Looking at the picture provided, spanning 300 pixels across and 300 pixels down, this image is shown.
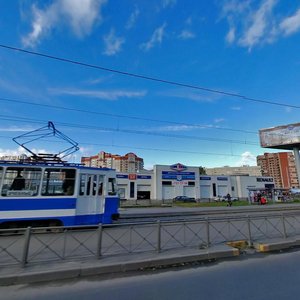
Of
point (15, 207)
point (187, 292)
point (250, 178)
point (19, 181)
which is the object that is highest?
point (250, 178)

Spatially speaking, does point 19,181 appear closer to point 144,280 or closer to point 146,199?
point 144,280

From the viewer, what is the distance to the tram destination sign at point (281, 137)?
114ft

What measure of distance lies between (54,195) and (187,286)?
284 inches

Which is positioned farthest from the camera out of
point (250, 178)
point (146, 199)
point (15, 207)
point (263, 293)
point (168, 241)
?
point (250, 178)

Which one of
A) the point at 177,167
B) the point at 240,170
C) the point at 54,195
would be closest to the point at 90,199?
the point at 54,195

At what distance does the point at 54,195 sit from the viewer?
33.2 feet

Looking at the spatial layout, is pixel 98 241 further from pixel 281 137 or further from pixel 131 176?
pixel 131 176

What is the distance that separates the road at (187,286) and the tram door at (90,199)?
18.7 ft

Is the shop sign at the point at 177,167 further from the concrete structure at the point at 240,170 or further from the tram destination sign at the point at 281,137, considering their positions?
the concrete structure at the point at 240,170

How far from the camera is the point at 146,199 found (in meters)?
48.0

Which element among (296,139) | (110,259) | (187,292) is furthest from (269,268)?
(296,139)

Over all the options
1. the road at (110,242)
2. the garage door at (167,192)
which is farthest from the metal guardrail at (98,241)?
the garage door at (167,192)

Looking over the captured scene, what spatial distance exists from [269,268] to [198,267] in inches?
64.8

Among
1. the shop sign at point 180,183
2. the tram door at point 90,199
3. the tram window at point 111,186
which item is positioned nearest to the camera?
the tram door at point 90,199
